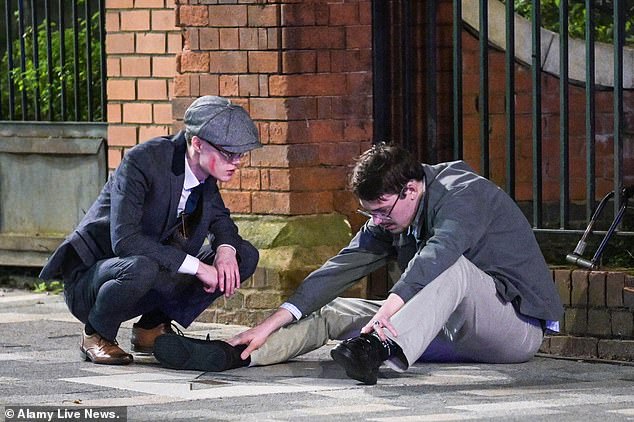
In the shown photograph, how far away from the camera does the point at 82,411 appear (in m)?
5.34

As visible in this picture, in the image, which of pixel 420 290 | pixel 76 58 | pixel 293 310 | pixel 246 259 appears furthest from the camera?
pixel 76 58

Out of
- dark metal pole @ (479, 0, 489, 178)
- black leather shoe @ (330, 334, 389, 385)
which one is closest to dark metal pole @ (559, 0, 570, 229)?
dark metal pole @ (479, 0, 489, 178)

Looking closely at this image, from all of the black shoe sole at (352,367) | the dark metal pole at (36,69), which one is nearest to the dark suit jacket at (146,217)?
the black shoe sole at (352,367)

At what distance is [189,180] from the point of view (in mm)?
6512

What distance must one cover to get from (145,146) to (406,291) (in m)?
1.27

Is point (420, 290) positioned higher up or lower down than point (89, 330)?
higher up

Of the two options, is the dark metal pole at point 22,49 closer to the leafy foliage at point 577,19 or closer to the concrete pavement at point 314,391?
the concrete pavement at point 314,391

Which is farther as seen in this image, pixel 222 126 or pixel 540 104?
pixel 540 104

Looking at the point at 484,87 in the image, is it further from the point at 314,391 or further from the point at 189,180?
the point at 314,391

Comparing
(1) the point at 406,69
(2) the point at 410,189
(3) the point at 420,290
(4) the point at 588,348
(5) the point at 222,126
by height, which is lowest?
(4) the point at 588,348

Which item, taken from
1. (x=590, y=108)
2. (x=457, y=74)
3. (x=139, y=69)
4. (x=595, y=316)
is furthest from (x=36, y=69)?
(x=595, y=316)

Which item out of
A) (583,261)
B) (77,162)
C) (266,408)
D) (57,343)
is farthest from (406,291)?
(77,162)

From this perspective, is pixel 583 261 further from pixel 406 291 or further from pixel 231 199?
pixel 231 199

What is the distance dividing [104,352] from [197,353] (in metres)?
0.49
